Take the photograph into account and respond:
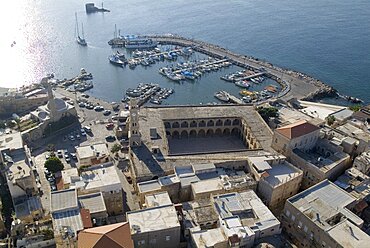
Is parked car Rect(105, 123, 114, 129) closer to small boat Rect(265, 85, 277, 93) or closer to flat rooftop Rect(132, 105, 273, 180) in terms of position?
flat rooftop Rect(132, 105, 273, 180)

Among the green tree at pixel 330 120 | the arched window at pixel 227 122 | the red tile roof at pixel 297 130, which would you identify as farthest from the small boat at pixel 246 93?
the red tile roof at pixel 297 130

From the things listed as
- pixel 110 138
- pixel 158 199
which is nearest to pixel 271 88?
pixel 110 138

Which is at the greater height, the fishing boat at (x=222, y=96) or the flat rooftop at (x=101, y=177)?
the flat rooftop at (x=101, y=177)

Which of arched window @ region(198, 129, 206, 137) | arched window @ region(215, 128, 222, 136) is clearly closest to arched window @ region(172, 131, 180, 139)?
arched window @ region(198, 129, 206, 137)

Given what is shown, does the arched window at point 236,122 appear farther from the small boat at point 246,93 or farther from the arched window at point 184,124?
the small boat at point 246,93

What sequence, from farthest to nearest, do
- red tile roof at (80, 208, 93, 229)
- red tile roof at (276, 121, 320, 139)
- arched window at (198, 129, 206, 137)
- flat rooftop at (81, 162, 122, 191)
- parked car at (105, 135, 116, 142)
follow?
arched window at (198, 129, 206, 137) → parked car at (105, 135, 116, 142) → red tile roof at (276, 121, 320, 139) → flat rooftop at (81, 162, 122, 191) → red tile roof at (80, 208, 93, 229)

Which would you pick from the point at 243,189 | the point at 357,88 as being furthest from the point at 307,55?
the point at 243,189
